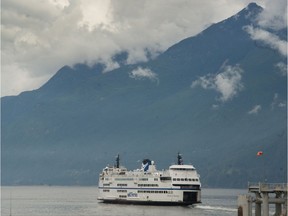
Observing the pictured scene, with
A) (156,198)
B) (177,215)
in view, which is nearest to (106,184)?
(156,198)

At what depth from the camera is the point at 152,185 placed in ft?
568

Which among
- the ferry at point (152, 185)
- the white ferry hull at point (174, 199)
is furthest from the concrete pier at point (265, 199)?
the ferry at point (152, 185)

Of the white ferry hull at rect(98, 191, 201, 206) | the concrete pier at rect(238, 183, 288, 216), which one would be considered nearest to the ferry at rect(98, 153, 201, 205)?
the white ferry hull at rect(98, 191, 201, 206)

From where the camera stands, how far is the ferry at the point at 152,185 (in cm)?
16750

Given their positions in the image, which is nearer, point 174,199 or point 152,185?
point 174,199

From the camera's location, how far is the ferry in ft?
550

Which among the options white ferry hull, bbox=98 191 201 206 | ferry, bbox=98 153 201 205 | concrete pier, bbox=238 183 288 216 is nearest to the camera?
concrete pier, bbox=238 183 288 216

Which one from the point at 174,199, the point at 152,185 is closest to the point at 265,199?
the point at 174,199

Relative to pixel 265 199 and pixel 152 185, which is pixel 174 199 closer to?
pixel 152 185

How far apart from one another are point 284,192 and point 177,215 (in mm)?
56884

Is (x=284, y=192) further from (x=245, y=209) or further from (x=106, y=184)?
(x=106, y=184)

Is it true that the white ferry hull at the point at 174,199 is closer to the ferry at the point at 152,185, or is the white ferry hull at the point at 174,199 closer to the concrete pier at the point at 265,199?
the ferry at the point at 152,185

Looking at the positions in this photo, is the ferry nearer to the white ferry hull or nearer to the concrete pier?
the white ferry hull

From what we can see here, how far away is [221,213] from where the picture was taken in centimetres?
15300
